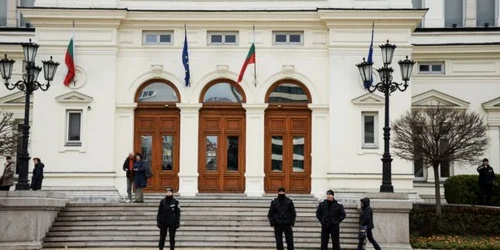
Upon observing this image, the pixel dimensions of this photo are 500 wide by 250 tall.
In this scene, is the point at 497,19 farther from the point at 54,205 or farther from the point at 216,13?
the point at 54,205

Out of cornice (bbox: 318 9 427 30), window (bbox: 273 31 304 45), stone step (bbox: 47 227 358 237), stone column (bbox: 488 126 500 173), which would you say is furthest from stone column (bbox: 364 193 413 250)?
stone column (bbox: 488 126 500 173)

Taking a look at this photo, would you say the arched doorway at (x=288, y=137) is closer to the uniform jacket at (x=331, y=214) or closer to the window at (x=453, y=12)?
the uniform jacket at (x=331, y=214)

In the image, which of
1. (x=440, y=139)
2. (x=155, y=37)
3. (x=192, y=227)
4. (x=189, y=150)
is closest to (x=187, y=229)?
(x=192, y=227)

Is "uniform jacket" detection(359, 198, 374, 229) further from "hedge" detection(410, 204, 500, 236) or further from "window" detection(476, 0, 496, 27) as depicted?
"window" detection(476, 0, 496, 27)

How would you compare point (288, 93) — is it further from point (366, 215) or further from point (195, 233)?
point (366, 215)

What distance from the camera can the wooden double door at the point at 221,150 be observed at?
29.2 m

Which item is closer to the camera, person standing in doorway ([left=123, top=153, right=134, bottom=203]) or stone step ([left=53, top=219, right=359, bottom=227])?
stone step ([left=53, top=219, right=359, bottom=227])

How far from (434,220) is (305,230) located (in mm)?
4522

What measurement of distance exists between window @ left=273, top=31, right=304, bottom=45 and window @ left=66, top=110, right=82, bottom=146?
8353 mm

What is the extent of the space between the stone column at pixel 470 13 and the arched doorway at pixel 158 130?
1474 centimetres

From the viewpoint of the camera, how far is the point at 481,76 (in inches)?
1302

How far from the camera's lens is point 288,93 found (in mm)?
29453

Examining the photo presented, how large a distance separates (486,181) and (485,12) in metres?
10.7

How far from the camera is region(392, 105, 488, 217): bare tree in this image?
25.5 metres
